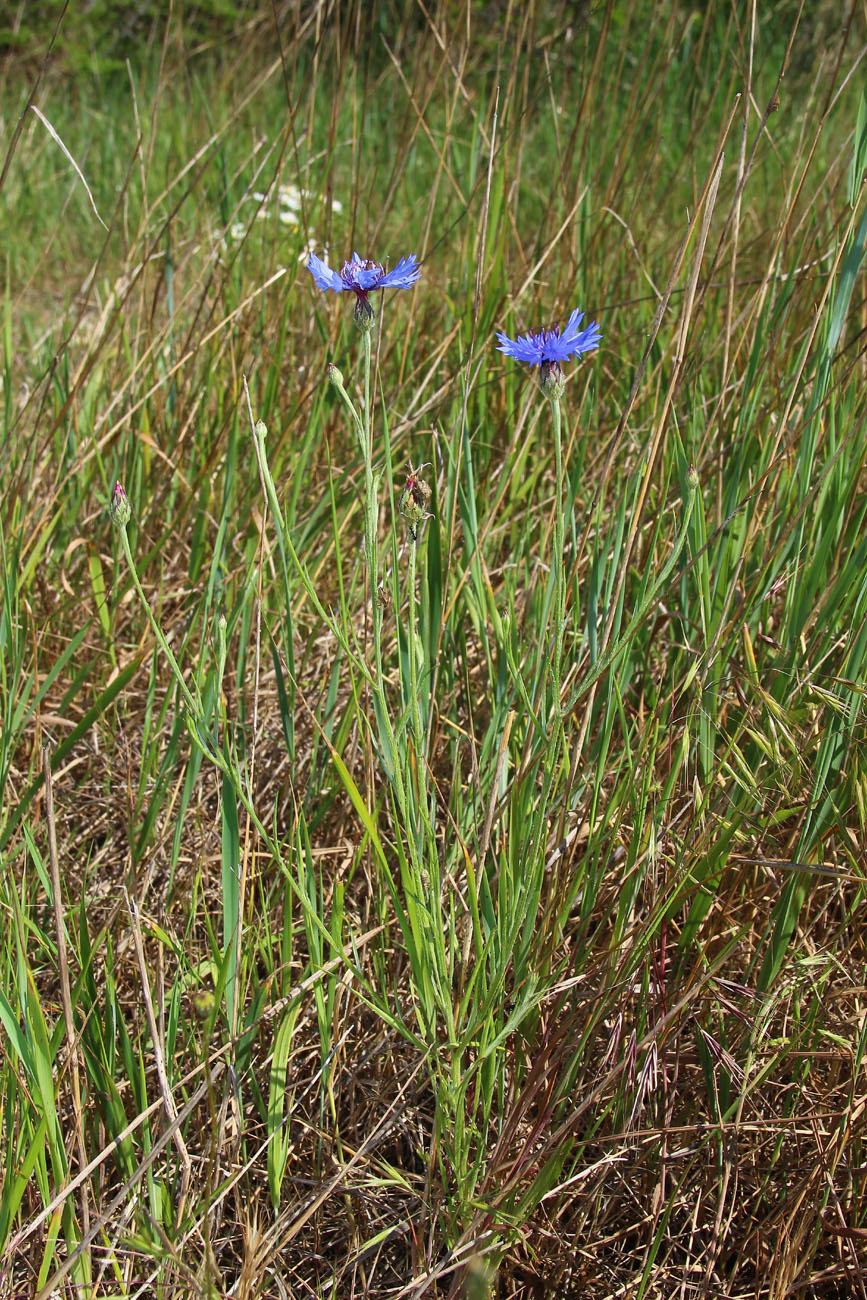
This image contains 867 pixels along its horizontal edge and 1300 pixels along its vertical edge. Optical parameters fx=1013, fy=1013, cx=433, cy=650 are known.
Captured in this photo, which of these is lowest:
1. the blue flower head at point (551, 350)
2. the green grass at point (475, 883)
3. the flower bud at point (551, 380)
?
the green grass at point (475, 883)

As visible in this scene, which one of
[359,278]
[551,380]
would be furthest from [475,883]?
[359,278]

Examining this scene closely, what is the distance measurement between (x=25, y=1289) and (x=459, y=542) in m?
0.89

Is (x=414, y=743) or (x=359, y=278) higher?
(x=359, y=278)

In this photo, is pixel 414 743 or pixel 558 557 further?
pixel 414 743

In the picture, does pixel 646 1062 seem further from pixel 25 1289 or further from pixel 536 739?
pixel 25 1289

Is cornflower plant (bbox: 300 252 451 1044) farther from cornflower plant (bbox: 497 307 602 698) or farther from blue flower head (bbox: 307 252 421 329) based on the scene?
cornflower plant (bbox: 497 307 602 698)

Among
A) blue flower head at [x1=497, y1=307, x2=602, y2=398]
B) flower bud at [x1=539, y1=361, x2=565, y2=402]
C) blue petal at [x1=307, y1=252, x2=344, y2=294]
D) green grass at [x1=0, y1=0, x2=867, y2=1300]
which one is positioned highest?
blue petal at [x1=307, y1=252, x2=344, y2=294]

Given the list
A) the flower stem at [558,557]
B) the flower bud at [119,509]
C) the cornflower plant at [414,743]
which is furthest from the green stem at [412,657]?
the flower bud at [119,509]

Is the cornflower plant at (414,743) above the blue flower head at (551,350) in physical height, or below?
below

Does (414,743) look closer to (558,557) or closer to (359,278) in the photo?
(558,557)

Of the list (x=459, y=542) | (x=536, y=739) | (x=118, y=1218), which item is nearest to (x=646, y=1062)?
(x=536, y=739)

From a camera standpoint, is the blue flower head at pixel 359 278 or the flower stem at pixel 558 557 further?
the blue flower head at pixel 359 278

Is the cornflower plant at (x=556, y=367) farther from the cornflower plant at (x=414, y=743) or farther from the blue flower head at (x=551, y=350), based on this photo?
the cornflower plant at (x=414, y=743)

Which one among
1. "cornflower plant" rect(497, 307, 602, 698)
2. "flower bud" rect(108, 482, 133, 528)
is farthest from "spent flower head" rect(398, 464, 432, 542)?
"flower bud" rect(108, 482, 133, 528)
